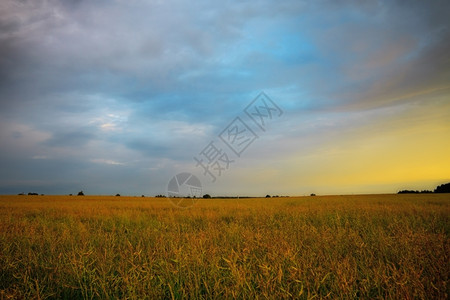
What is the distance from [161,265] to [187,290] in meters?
0.78

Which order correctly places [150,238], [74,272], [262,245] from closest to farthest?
[74,272] → [262,245] → [150,238]

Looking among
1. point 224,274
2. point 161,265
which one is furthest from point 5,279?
point 224,274

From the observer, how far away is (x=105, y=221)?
10.2 meters

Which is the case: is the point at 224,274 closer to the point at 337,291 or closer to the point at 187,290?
the point at 187,290

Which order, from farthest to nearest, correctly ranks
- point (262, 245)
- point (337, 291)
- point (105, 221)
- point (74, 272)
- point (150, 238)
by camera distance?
point (105, 221)
point (150, 238)
point (262, 245)
point (74, 272)
point (337, 291)

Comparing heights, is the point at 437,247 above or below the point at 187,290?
above

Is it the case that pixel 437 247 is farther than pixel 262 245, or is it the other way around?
pixel 262 245

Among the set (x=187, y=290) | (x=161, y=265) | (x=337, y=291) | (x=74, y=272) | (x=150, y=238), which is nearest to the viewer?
(x=337, y=291)

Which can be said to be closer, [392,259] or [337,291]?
[337,291]

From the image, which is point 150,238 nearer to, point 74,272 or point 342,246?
point 74,272

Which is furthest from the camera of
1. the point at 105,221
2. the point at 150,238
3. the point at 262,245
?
the point at 105,221

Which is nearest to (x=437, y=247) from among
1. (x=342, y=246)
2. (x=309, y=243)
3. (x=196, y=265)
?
(x=342, y=246)

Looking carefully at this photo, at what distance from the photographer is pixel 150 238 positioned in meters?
6.52

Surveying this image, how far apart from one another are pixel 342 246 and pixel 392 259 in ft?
2.86
